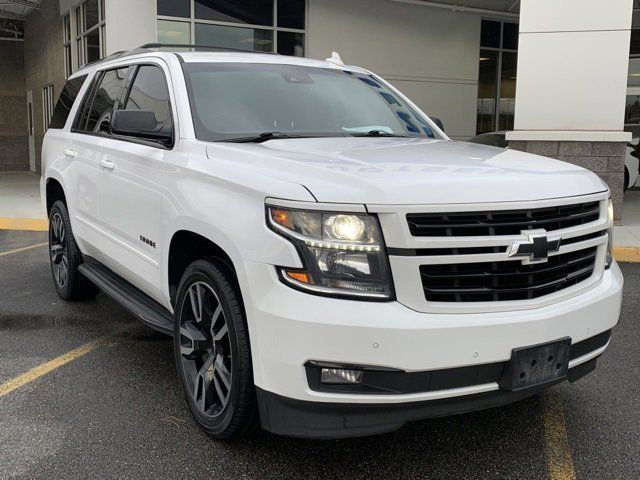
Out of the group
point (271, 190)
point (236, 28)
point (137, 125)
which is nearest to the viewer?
point (271, 190)

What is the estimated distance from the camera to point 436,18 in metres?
15.9

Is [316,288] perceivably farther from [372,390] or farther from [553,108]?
[553,108]

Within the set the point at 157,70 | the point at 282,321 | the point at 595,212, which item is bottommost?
the point at 282,321

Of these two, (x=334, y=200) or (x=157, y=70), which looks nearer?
(x=334, y=200)

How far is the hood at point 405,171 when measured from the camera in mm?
2533

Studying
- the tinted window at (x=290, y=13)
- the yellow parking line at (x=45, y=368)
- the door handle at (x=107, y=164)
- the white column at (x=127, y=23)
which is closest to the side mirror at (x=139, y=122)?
the door handle at (x=107, y=164)

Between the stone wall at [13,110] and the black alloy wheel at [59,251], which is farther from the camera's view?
the stone wall at [13,110]

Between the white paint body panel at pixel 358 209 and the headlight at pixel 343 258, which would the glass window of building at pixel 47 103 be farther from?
the headlight at pixel 343 258

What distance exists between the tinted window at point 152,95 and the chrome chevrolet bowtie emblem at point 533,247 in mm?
2072

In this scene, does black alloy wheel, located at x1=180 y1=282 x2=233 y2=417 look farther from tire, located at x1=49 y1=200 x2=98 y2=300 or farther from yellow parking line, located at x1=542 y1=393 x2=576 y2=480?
tire, located at x1=49 y1=200 x2=98 y2=300

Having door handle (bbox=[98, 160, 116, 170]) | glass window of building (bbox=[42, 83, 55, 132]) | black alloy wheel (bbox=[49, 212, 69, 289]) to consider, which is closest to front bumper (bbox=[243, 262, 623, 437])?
door handle (bbox=[98, 160, 116, 170])

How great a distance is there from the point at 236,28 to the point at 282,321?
12576 millimetres

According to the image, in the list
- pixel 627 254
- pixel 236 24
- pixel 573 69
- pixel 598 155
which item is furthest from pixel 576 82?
pixel 236 24

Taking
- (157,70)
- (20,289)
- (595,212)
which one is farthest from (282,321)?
(20,289)
